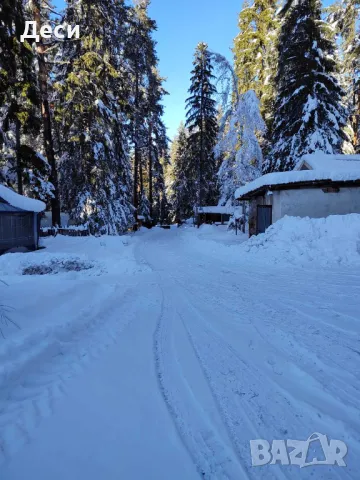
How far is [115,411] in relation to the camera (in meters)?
2.54

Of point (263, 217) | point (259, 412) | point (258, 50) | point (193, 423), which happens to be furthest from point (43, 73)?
point (259, 412)

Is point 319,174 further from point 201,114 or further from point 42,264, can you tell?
point 201,114

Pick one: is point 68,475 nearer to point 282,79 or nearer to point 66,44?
point 66,44

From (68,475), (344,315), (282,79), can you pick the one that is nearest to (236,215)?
(282,79)

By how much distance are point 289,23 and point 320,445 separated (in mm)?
24737

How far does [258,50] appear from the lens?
24625 mm

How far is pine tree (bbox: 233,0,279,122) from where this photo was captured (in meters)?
23.7

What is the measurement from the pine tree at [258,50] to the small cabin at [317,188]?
1343 centimetres

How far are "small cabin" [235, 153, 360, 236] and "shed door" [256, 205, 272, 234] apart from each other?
68 centimetres

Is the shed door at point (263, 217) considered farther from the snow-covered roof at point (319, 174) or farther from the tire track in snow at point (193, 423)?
the tire track in snow at point (193, 423)

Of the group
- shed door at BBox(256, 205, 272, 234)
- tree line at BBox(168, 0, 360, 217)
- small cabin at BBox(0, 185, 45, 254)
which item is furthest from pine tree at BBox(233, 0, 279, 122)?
small cabin at BBox(0, 185, 45, 254)

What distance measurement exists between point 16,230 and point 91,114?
28.3ft

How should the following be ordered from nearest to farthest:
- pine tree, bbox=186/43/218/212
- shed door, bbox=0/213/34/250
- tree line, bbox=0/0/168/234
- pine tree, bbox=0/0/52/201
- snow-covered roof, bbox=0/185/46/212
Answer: pine tree, bbox=0/0/52/201, shed door, bbox=0/213/34/250, snow-covered roof, bbox=0/185/46/212, tree line, bbox=0/0/168/234, pine tree, bbox=186/43/218/212

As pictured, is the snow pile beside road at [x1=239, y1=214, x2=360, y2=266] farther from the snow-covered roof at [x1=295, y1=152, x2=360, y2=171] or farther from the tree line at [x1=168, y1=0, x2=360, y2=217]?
the tree line at [x1=168, y1=0, x2=360, y2=217]
